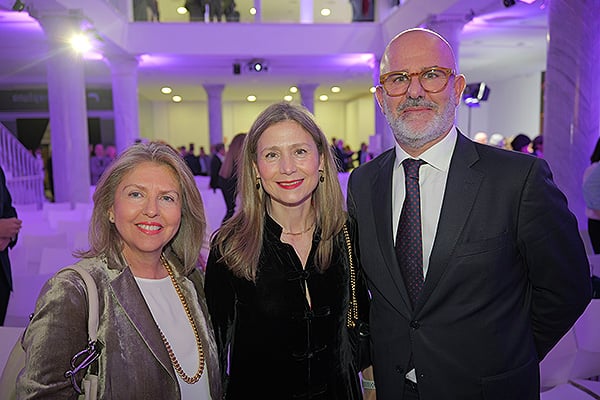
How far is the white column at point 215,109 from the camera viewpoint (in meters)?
17.0

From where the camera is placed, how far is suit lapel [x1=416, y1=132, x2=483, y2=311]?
1480mm

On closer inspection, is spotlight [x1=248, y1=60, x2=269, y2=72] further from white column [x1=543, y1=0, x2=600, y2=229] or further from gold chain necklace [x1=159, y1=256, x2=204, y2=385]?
gold chain necklace [x1=159, y1=256, x2=204, y2=385]

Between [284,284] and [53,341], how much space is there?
0.72m

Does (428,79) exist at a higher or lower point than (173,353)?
higher

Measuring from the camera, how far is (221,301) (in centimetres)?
172

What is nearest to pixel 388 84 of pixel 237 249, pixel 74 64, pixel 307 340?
pixel 237 249

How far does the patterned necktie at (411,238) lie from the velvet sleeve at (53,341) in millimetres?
965

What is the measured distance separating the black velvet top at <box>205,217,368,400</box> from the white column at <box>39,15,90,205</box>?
311 inches

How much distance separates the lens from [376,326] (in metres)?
1.68

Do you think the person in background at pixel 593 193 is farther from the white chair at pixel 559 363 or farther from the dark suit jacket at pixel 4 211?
the dark suit jacket at pixel 4 211

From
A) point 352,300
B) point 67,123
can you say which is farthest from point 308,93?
point 352,300

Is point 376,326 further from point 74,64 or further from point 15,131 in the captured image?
point 15,131

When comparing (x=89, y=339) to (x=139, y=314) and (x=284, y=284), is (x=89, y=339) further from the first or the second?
(x=284, y=284)

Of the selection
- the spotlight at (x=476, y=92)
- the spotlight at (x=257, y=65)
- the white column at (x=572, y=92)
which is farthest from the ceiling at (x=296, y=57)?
the white column at (x=572, y=92)
